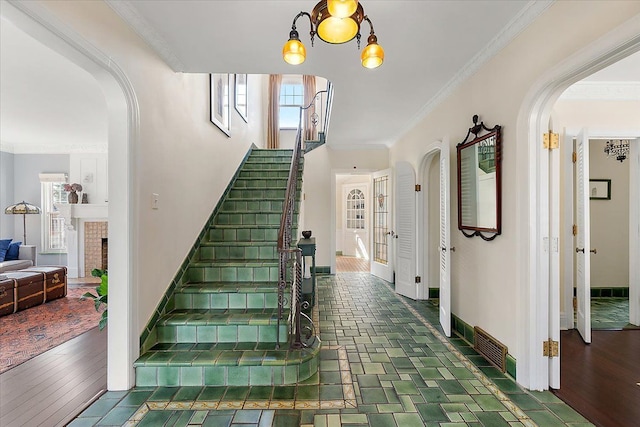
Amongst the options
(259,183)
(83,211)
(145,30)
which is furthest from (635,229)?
(83,211)

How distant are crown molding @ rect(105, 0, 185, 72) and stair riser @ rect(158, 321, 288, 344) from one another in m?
2.35

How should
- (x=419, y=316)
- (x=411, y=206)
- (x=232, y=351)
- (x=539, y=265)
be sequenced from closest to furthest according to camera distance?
1. (x=539, y=265)
2. (x=232, y=351)
3. (x=419, y=316)
4. (x=411, y=206)

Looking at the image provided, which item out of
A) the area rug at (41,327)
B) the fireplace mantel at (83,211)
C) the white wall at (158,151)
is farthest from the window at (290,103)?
the area rug at (41,327)

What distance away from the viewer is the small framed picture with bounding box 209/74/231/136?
12.6ft

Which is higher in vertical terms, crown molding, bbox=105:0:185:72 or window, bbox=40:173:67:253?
crown molding, bbox=105:0:185:72

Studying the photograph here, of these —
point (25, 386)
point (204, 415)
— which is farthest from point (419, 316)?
point (25, 386)

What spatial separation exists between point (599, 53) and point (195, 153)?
11.3ft

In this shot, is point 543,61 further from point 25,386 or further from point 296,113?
point 296,113

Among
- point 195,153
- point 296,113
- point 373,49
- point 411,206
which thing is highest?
point 296,113

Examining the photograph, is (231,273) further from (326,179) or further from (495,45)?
(326,179)

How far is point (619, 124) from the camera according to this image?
3.22 metres

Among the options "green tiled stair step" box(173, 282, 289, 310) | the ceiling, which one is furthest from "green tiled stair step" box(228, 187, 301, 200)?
"green tiled stair step" box(173, 282, 289, 310)

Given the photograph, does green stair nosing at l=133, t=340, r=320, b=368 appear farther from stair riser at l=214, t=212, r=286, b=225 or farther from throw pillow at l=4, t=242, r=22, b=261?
throw pillow at l=4, t=242, r=22, b=261

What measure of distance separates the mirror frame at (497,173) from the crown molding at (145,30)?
2.80 m
